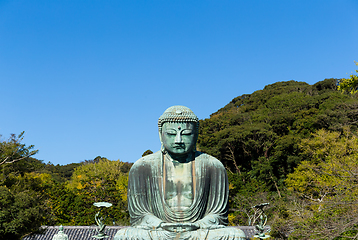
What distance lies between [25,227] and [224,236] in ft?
46.5

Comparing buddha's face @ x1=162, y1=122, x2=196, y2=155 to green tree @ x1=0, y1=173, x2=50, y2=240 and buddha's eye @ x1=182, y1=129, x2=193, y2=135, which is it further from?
green tree @ x1=0, y1=173, x2=50, y2=240

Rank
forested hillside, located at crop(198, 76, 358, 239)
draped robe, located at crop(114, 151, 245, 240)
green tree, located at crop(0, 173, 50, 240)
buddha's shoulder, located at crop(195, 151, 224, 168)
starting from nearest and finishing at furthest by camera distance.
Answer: draped robe, located at crop(114, 151, 245, 240)
buddha's shoulder, located at crop(195, 151, 224, 168)
green tree, located at crop(0, 173, 50, 240)
forested hillside, located at crop(198, 76, 358, 239)

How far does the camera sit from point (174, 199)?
328 inches

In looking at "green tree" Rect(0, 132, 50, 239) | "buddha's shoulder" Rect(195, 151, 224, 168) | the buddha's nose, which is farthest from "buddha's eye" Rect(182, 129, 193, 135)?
"green tree" Rect(0, 132, 50, 239)

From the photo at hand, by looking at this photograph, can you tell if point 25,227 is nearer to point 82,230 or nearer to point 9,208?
point 9,208

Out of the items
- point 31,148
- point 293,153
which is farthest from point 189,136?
point 293,153

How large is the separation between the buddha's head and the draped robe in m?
0.42

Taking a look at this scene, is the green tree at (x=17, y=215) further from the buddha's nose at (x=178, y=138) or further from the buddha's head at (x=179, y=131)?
the buddha's nose at (x=178, y=138)

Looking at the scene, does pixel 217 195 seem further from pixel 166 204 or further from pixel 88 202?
pixel 88 202

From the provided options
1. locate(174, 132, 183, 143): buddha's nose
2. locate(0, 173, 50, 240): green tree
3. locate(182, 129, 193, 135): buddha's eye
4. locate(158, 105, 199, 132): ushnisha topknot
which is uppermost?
locate(158, 105, 199, 132): ushnisha topknot

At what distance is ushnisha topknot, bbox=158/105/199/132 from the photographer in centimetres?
841

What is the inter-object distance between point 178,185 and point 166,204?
1.45 ft

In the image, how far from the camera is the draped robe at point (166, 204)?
8.04 metres

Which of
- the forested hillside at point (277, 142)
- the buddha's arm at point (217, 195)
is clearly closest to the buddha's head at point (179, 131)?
the buddha's arm at point (217, 195)
